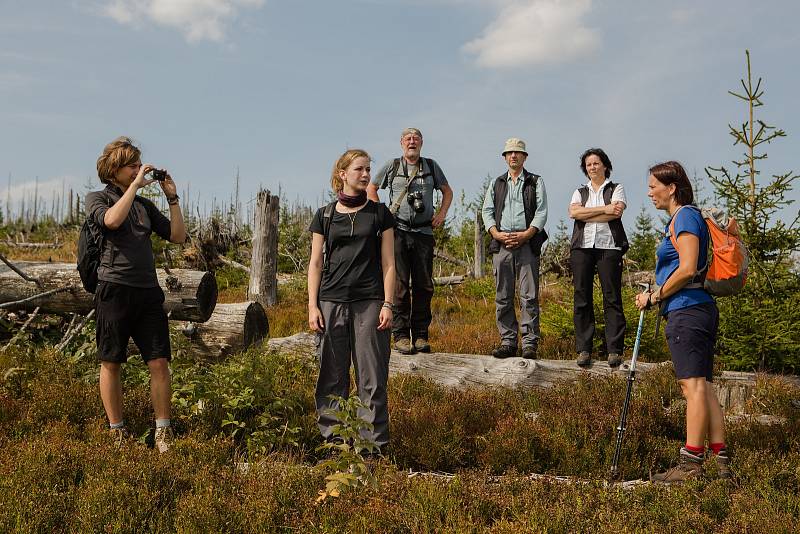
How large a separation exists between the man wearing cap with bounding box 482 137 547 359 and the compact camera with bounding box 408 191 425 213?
0.89 meters

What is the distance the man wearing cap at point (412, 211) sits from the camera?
25.5 feet

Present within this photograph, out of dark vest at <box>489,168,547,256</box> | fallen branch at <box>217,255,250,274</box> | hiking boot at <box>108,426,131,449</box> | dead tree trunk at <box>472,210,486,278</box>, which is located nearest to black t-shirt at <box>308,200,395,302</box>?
hiking boot at <box>108,426,131,449</box>

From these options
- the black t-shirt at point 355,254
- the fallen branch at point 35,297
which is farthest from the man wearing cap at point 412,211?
the fallen branch at point 35,297

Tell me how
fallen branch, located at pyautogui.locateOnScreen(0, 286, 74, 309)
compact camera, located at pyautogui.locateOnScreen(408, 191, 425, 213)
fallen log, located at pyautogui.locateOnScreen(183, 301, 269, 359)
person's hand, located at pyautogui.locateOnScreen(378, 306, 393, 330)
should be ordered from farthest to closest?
1. fallen branch, located at pyautogui.locateOnScreen(0, 286, 74, 309)
2. fallen log, located at pyautogui.locateOnScreen(183, 301, 269, 359)
3. compact camera, located at pyautogui.locateOnScreen(408, 191, 425, 213)
4. person's hand, located at pyautogui.locateOnScreen(378, 306, 393, 330)

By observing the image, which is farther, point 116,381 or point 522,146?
point 522,146

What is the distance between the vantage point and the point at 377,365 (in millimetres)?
5328

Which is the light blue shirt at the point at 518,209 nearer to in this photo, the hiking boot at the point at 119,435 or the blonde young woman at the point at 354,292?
the blonde young woman at the point at 354,292

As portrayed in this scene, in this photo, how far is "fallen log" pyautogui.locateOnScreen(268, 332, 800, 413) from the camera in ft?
25.6

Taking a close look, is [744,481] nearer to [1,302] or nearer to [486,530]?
[486,530]

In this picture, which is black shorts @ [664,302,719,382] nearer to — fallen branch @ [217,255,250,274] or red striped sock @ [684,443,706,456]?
red striped sock @ [684,443,706,456]

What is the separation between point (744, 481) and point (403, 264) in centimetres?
416

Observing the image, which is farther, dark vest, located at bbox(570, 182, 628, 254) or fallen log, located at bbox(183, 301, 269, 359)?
fallen log, located at bbox(183, 301, 269, 359)

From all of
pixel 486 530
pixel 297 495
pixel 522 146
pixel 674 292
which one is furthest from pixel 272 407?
pixel 522 146

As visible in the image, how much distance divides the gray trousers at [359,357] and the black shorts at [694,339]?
2.21 meters
